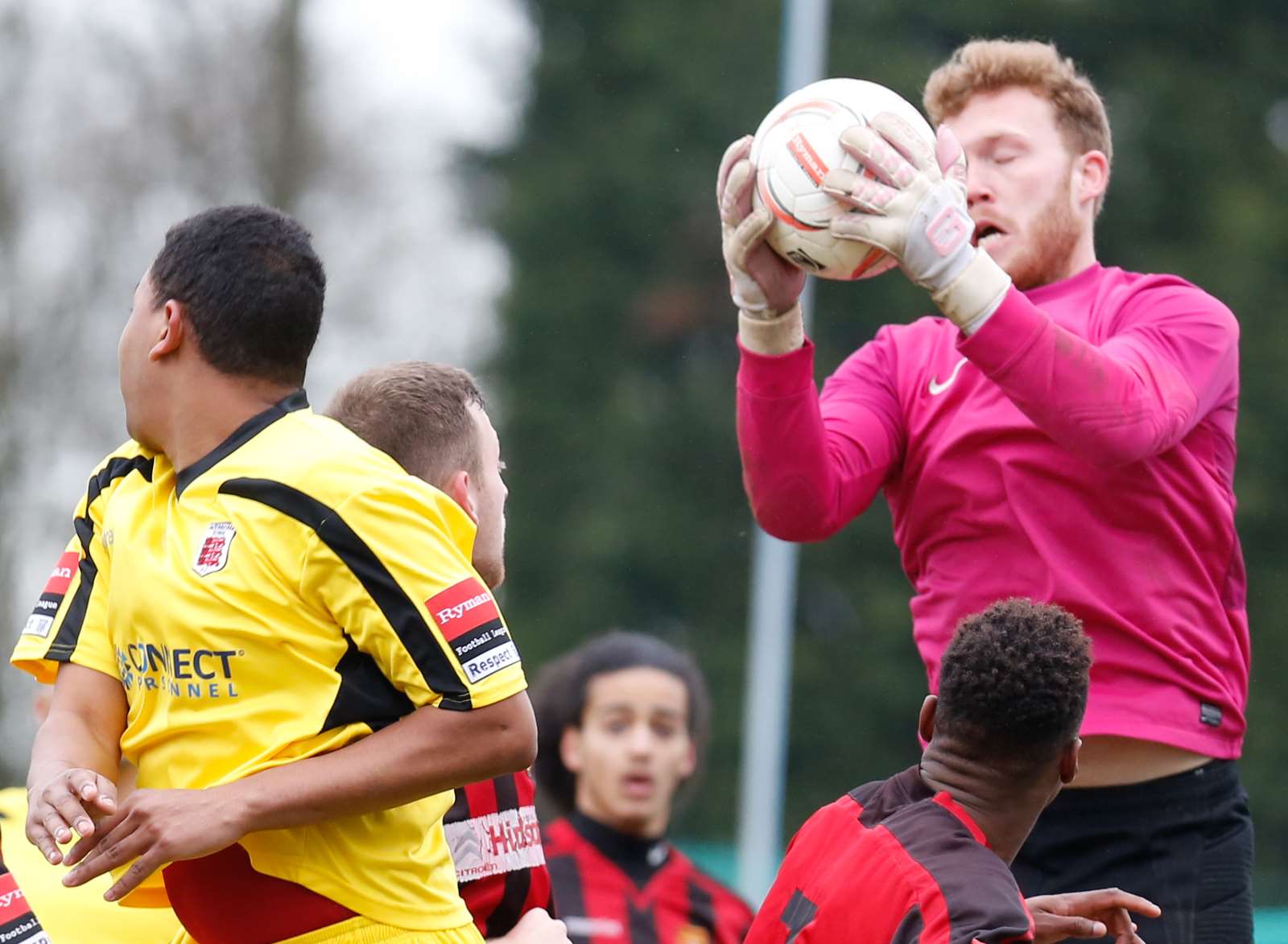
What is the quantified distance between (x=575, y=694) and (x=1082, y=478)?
2.86 m

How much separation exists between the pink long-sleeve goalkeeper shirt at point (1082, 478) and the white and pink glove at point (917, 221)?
6cm

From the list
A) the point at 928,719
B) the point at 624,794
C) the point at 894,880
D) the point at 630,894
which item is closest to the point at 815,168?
the point at 928,719

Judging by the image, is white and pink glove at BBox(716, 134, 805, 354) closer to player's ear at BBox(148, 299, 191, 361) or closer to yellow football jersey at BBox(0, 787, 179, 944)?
player's ear at BBox(148, 299, 191, 361)

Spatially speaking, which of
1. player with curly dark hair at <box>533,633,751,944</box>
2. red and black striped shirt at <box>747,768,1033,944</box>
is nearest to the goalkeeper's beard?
red and black striped shirt at <box>747,768,1033,944</box>

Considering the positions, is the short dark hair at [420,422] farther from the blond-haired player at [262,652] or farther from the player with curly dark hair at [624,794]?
the player with curly dark hair at [624,794]

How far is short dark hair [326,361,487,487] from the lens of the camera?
330 centimetres

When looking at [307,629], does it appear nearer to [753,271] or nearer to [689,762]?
[753,271]

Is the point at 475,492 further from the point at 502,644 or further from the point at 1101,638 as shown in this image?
the point at 1101,638

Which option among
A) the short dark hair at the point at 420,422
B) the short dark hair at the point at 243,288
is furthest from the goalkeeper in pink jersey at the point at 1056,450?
the short dark hair at the point at 243,288

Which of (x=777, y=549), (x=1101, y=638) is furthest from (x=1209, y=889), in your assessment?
(x=777, y=549)

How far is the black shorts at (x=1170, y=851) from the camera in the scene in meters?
3.40

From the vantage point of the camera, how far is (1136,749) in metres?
3.46

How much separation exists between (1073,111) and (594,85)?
18.6 meters

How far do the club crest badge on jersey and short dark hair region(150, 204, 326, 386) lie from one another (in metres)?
0.28
